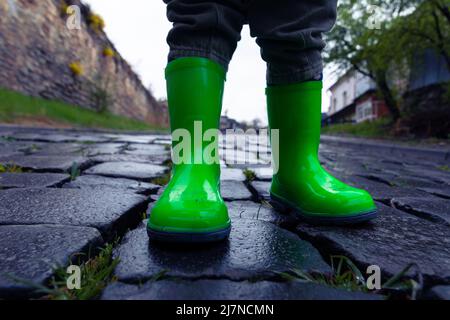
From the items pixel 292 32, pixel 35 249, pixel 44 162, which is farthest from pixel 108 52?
pixel 35 249

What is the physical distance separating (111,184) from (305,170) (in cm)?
91

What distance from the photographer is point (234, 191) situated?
1575mm

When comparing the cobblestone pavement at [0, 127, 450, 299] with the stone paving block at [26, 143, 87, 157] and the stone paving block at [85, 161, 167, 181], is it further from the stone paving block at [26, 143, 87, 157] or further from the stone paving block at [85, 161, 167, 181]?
the stone paving block at [26, 143, 87, 157]

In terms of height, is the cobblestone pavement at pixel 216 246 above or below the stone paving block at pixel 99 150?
below

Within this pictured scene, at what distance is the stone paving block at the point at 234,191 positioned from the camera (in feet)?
4.75

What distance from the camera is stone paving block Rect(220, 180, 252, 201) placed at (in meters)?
1.45

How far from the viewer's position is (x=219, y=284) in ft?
2.04

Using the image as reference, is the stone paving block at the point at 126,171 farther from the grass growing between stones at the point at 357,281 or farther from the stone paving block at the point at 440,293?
the stone paving block at the point at 440,293

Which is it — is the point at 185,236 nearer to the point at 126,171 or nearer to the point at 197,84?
the point at 197,84

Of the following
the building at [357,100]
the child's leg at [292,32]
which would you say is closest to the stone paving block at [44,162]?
the child's leg at [292,32]

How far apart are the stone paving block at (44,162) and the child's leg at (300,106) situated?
1263 millimetres
